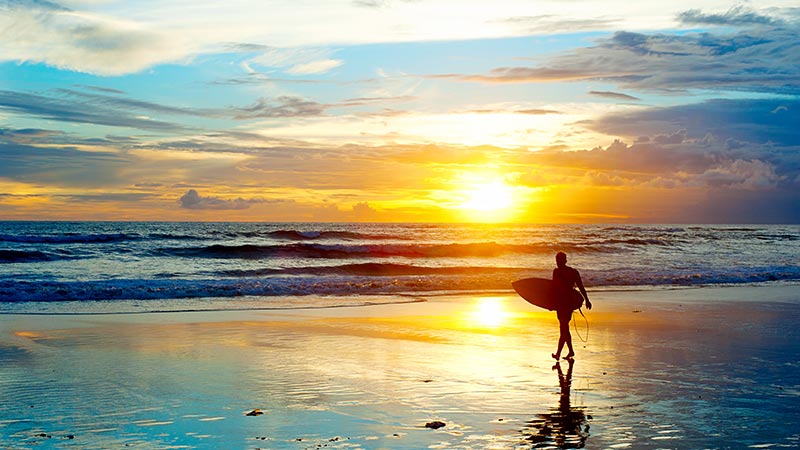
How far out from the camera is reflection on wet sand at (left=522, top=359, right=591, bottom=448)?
710cm

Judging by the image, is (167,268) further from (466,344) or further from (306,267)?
(466,344)

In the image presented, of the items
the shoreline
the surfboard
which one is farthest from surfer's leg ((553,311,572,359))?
the shoreline

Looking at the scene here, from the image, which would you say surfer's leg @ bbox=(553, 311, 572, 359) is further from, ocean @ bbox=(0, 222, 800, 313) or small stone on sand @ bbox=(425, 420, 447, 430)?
ocean @ bbox=(0, 222, 800, 313)

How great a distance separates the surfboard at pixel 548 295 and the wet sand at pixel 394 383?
82cm

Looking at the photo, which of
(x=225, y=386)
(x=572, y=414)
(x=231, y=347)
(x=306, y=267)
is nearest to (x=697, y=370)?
(x=572, y=414)

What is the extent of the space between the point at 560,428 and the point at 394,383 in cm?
287

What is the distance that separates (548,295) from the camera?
1311 cm

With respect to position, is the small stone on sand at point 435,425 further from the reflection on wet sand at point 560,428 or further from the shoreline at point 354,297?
the shoreline at point 354,297

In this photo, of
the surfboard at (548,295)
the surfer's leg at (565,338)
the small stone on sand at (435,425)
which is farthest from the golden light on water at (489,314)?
the small stone on sand at (435,425)

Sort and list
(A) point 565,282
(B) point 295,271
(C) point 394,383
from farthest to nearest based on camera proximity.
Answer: (B) point 295,271
(A) point 565,282
(C) point 394,383

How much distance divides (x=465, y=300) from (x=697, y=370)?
12055 millimetres

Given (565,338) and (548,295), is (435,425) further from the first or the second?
(548,295)

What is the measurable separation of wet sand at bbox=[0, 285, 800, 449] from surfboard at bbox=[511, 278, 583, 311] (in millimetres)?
815

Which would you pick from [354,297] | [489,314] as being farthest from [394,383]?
[354,297]
